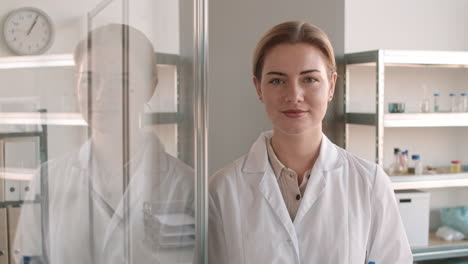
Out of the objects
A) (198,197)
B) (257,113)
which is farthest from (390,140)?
(198,197)

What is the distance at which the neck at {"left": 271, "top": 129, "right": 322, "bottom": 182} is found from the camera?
43.6 inches

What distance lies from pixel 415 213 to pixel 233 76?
119 centimetres

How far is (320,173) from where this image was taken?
1113 millimetres

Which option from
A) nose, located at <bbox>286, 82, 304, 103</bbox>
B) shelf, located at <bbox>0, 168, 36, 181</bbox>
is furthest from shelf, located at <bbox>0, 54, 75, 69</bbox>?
nose, located at <bbox>286, 82, 304, 103</bbox>

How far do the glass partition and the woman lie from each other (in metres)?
0.13

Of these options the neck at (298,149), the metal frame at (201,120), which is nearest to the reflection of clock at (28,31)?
the metal frame at (201,120)

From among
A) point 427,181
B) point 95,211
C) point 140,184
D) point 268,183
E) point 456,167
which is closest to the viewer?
point 95,211

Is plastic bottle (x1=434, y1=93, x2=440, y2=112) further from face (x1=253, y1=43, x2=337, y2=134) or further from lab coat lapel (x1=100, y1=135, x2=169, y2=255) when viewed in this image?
lab coat lapel (x1=100, y1=135, x2=169, y2=255)

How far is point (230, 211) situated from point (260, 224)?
0.24 ft

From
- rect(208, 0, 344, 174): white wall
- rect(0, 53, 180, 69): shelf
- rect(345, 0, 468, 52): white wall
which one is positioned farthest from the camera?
rect(345, 0, 468, 52): white wall

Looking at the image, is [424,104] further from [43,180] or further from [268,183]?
[43,180]

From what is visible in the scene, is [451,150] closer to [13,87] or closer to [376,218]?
[376,218]

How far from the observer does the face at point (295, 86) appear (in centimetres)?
101

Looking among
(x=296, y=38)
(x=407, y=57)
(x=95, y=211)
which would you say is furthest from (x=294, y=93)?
(x=407, y=57)
